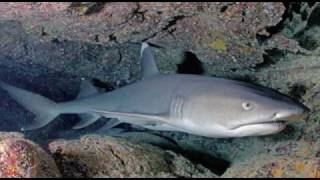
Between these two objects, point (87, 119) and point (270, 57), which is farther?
Result: point (87, 119)

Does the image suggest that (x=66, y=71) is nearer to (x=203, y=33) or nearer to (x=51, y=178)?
(x=203, y=33)

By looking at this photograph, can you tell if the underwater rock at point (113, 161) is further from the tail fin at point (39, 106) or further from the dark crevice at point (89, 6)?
the tail fin at point (39, 106)

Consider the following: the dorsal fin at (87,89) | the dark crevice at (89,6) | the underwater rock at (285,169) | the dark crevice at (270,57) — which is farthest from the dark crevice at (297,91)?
the dorsal fin at (87,89)

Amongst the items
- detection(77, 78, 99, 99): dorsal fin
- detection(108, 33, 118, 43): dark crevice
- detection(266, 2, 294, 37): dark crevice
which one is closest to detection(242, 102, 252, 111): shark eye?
detection(266, 2, 294, 37): dark crevice

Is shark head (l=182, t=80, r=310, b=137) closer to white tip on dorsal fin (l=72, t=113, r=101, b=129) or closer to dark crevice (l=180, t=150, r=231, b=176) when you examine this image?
dark crevice (l=180, t=150, r=231, b=176)

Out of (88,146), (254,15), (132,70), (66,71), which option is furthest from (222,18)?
(66,71)

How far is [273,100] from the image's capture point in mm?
2182

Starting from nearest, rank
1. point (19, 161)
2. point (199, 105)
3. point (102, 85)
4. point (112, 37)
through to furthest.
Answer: point (19, 161)
point (199, 105)
point (112, 37)
point (102, 85)

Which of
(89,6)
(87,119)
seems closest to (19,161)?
(89,6)

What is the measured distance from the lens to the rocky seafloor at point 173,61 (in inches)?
83.4

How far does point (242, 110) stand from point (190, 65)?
1.83 m

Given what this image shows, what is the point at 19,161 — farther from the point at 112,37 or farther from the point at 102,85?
the point at 102,85

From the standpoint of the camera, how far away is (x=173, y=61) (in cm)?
401

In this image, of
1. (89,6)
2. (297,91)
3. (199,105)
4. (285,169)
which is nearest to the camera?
(285,169)
